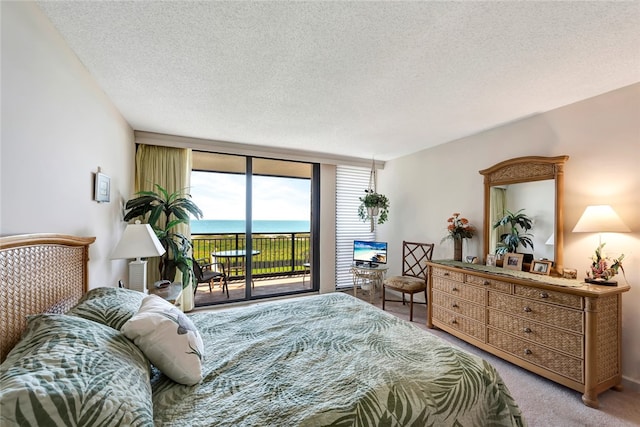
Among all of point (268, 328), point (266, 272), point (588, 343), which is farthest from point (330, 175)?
point (588, 343)

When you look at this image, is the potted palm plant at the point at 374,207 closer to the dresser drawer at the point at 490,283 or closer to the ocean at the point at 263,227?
the ocean at the point at 263,227

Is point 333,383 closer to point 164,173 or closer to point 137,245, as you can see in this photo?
point 137,245

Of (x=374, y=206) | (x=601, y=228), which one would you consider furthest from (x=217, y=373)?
(x=374, y=206)

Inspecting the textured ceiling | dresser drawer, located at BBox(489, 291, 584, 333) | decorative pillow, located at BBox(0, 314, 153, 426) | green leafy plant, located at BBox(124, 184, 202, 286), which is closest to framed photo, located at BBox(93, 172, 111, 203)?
green leafy plant, located at BBox(124, 184, 202, 286)

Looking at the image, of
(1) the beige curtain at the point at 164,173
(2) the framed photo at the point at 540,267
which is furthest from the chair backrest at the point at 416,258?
(1) the beige curtain at the point at 164,173

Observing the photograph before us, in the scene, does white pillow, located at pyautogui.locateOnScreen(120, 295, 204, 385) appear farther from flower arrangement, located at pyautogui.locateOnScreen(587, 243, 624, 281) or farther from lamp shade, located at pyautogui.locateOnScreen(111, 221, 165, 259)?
flower arrangement, located at pyautogui.locateOnScreen(587, 243, 624, 281)

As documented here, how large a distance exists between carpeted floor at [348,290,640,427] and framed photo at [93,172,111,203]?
3607 mm

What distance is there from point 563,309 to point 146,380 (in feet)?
9.39

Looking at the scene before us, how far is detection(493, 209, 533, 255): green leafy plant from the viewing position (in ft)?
9.53

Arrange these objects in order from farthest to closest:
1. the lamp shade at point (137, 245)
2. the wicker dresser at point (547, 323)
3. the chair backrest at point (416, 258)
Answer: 1. the chair backrest at point (416, 258)
2. the lamp shade at point (137, 245)
3. the wicker dresser at point (547, 323)

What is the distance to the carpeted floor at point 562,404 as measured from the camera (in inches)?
74.0

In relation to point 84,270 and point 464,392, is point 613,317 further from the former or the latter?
point 84,270

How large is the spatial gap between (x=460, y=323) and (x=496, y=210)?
1.38m

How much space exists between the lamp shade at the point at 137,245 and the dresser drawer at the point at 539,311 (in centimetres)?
323
